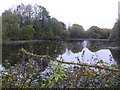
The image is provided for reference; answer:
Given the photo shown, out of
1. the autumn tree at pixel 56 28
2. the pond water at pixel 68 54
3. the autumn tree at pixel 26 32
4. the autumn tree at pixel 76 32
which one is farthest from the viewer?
the autumn tree at pixel 76 32

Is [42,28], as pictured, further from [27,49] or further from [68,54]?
[27,49]

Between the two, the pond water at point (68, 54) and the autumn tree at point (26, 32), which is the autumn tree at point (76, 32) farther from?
the pond water at point (68, 54)

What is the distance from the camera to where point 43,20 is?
31.7 m

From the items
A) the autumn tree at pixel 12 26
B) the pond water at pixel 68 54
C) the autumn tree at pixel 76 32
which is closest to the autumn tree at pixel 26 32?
the autumn tree at pixel 12 26

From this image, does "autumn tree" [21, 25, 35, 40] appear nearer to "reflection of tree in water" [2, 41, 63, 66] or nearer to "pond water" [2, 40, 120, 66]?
"pond water" [2, 40, 120, 66]

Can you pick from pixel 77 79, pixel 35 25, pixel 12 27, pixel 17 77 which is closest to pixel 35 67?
pixel 17 77

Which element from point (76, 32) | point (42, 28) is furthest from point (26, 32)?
point (76, 32)

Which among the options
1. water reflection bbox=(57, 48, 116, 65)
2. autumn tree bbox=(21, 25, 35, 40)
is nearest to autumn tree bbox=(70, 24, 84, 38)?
autumn tree bbox=(21, 25, 35, 40)

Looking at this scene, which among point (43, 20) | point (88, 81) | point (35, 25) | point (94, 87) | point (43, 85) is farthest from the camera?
point (43, 20)

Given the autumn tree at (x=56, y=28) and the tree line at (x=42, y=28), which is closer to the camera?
the tree line at (x=42, y=28)

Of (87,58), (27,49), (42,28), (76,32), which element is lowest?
(87,58)

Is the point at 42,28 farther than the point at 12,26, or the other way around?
the point at 42,28

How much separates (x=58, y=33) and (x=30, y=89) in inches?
1257

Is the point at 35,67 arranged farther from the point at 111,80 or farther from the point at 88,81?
the point at 111,80
